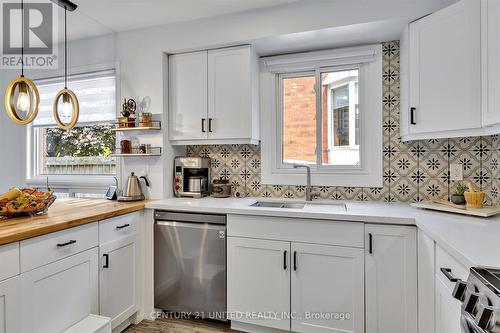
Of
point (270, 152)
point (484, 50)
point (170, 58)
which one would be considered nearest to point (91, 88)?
point (170, 58)

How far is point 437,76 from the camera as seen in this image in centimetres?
184

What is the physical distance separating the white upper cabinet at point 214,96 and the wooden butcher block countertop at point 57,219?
2.78 ft

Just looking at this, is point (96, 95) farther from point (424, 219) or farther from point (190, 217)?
point (424, 219)

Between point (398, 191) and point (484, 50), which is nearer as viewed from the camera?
point (484, 50)

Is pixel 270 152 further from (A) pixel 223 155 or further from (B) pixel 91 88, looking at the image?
(B) pixel 91 88

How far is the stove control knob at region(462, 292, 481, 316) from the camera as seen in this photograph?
78cm

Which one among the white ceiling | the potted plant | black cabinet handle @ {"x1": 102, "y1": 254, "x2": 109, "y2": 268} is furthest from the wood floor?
the white ceiling

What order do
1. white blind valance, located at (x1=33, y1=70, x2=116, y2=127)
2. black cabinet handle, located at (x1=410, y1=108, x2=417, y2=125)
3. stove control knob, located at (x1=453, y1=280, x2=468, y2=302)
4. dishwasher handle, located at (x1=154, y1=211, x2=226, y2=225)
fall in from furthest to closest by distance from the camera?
white blind valance, located at (x1=33, y1=70, x2=116, y2=127)
dishwasher handle, located at (x1=154, y1=211, x2=226, y2=225)
black cabinet handle, located at (x1=410, y1=108, x2=417, y2=125)
stove control knob, located at (x1=453, y1=280, x2=468, y2=302)

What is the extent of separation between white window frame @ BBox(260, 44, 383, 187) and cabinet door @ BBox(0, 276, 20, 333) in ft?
6.25

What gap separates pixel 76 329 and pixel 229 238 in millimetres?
1073

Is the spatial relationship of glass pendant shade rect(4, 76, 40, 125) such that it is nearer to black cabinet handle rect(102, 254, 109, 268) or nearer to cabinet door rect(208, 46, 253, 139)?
black cabinet handle rect(102, 254, 109, 268)

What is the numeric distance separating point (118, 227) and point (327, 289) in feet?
5.16

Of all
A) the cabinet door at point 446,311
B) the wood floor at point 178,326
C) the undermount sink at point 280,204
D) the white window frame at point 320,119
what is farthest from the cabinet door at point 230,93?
the cabinet door at point 446,311

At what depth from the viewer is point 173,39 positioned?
2.52 m
